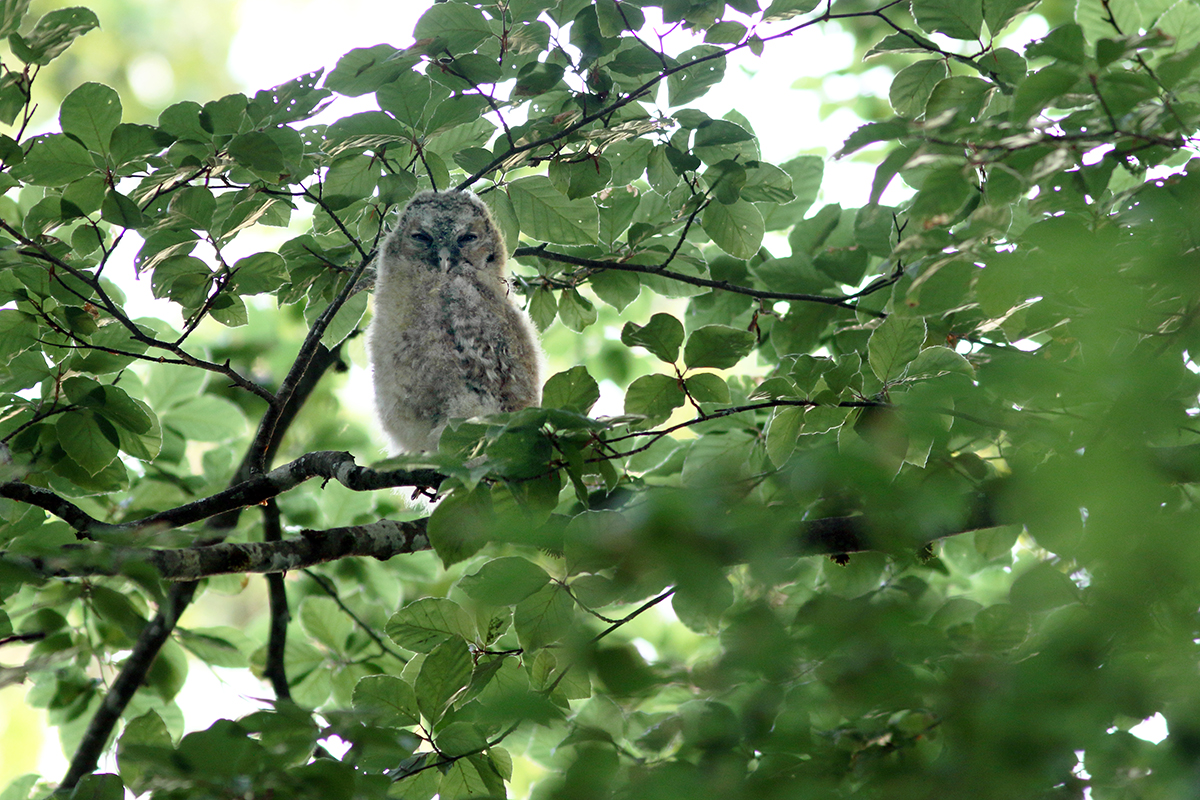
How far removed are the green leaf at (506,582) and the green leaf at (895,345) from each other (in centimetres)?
87

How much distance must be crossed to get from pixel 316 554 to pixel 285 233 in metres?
4.94

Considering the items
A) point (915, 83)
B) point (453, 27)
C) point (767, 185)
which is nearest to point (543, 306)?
point (767, 185)

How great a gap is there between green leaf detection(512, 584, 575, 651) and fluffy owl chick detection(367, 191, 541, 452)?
992 millimetres

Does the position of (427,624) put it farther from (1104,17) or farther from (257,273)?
(1104,17)

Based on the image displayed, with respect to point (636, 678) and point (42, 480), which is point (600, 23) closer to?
point (636, 678)

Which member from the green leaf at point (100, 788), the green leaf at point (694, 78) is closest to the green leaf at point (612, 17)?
the green leaf at point (694, 78)

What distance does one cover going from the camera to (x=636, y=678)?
993 mm

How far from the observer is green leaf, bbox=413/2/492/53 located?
81.7 inches

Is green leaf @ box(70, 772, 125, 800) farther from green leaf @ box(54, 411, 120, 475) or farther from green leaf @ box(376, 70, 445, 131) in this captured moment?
green leaf @ box(376, 70, 445, 131)

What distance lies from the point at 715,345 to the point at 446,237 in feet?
4.33

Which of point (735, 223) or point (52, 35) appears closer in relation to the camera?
point (52, 35)

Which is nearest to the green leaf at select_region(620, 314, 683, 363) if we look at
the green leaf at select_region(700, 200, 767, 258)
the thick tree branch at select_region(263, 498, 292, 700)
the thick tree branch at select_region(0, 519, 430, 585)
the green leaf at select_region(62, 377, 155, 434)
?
the green leaf at select_region(700, 200, 767, 258)

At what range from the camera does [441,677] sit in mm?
1817

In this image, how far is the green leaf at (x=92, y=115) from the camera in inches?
79.4
